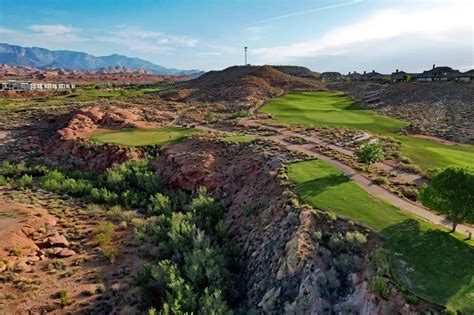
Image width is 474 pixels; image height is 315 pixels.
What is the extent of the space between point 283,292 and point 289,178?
816cm

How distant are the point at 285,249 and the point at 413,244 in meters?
4.56

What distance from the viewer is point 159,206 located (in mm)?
23469

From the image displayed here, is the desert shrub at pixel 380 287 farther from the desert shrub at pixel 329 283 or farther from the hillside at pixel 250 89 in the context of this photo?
the hillside at pixel 250 89

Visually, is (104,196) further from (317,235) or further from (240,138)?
(317,235)

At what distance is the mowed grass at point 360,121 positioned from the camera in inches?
1016

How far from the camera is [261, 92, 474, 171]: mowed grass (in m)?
25.8

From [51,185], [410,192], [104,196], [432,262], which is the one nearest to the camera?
[432,262]

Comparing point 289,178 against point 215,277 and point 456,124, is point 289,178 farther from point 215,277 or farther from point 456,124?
point 456,124

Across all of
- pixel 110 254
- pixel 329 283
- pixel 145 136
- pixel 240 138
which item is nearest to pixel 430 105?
pixel 240 138

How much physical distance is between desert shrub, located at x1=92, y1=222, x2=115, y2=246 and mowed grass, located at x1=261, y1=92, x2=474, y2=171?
18.9 metres

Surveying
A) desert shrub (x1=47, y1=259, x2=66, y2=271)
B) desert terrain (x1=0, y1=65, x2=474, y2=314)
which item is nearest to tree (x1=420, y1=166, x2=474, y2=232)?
desert terrain (x1=0, y1=65, x2=474, y2=314)

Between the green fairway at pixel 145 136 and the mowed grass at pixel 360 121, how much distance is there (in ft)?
37.6

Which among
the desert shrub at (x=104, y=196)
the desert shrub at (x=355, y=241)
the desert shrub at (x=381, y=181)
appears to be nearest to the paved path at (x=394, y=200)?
the desert shrub at (x=381, y=181)

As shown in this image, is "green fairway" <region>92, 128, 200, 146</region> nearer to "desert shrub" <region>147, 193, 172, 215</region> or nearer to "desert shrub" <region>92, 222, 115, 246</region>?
"desert shrub" <region>147, 193, 172, 215</region>
